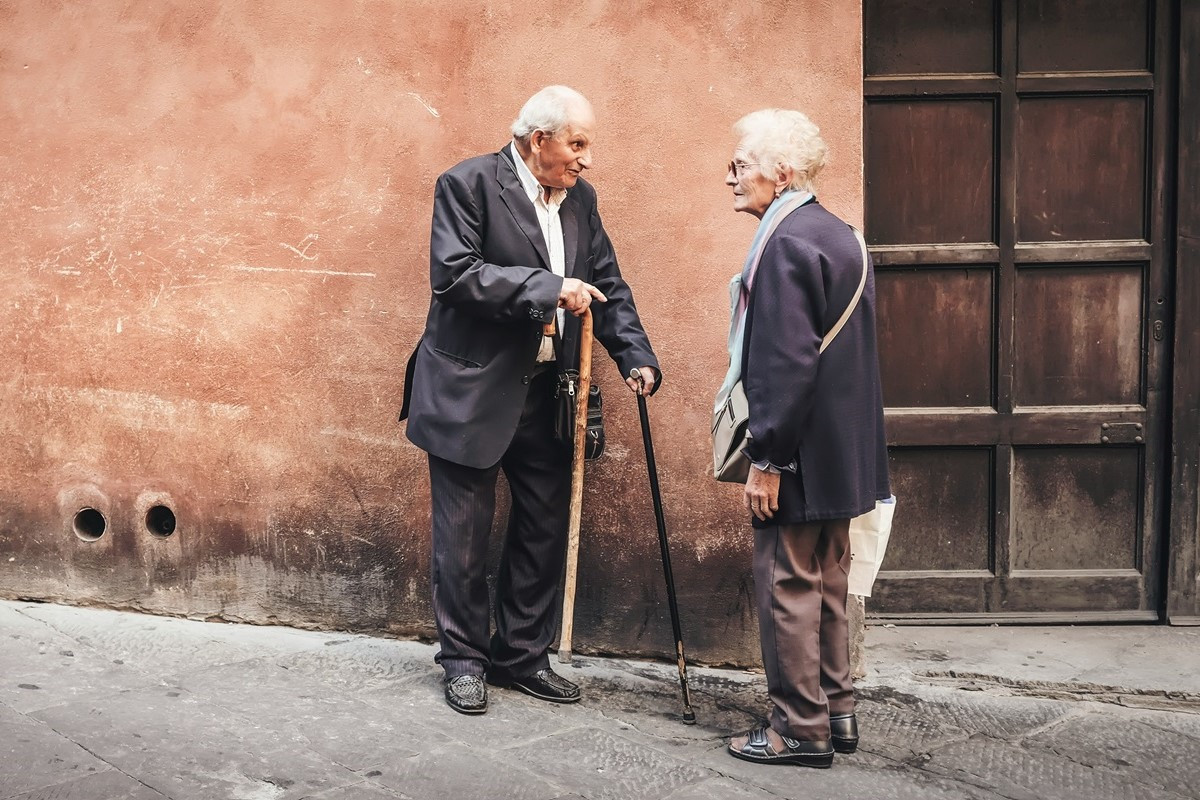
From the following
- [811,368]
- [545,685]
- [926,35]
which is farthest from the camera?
[926,35]

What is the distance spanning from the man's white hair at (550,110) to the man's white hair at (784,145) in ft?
1.78

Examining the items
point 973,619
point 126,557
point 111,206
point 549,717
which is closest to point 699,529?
point 549,717

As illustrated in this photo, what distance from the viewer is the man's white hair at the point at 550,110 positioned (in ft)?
11.7

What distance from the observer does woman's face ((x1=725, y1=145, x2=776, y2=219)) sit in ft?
10.9

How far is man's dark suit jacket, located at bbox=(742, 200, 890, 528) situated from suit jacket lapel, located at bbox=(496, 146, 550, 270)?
0.70m

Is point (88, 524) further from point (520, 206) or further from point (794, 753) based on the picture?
point (794, 753)

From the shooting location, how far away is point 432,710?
11.9 ft

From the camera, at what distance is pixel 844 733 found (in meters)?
3.44

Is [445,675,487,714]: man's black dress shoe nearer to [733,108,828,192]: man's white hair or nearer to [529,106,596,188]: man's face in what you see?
[529,106,596,188]: man's face

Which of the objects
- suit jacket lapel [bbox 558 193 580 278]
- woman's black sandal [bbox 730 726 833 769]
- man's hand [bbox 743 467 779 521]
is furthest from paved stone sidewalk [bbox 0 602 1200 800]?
suit jacket lapel [bbox 558 193 580 278]

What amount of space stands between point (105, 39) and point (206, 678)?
2160 mm

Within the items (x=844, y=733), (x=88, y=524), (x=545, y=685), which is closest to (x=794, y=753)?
(x=844, y=733)

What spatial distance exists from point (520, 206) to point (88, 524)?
6.65ft

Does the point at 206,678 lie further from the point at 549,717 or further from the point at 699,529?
the point at 699,529
